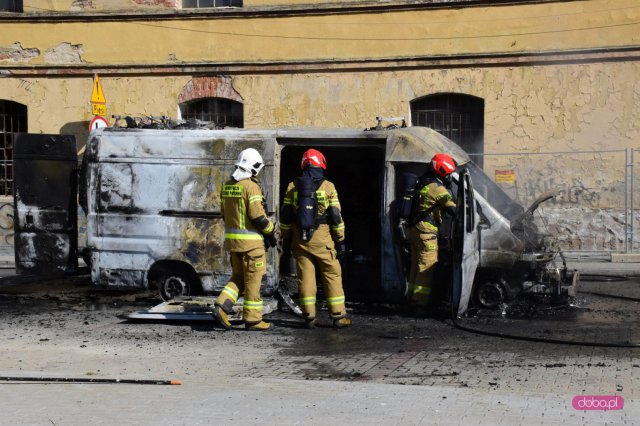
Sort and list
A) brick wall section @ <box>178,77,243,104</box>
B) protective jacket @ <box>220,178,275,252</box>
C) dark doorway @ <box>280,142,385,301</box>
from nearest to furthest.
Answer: protective jacket @ <box>220,178,275,252</box>, dark doorway @ <box>280,142,385,301</box>, brick wall section @ <box>178,77,243,104</box>

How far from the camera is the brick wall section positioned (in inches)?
776

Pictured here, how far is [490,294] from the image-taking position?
1074 cm

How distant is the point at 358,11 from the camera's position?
1889 centimetres

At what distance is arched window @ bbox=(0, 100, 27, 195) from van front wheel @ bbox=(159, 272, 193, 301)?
1078 cm

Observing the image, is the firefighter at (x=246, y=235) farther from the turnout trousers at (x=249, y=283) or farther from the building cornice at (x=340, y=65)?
the building cornice at (x=340, y=65)

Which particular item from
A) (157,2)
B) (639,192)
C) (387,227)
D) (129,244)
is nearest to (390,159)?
(387,227)

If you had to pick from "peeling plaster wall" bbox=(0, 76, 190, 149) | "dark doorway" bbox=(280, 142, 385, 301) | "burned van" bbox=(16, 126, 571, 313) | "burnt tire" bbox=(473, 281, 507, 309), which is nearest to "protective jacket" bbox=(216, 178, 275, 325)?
"burned van" bbox=(16, 126, 571, 313)

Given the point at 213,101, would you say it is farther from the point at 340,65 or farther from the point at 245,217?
the point at 245,217

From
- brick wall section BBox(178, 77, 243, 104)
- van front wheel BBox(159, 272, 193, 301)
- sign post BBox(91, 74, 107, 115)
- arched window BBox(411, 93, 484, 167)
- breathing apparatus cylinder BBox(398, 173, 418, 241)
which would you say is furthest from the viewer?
brick wall section BBox(178, 77, 243, 104)

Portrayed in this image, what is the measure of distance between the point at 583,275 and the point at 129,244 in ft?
23.0

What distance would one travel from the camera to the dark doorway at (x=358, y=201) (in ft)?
39.7

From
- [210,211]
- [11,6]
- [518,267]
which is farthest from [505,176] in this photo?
[11,6]

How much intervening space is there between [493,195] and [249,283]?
3355mm

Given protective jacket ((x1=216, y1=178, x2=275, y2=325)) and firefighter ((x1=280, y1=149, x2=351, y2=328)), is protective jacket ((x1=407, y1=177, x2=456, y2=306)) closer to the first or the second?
firefighter ((x1=280, y1=149, x2=351, y2=328))
